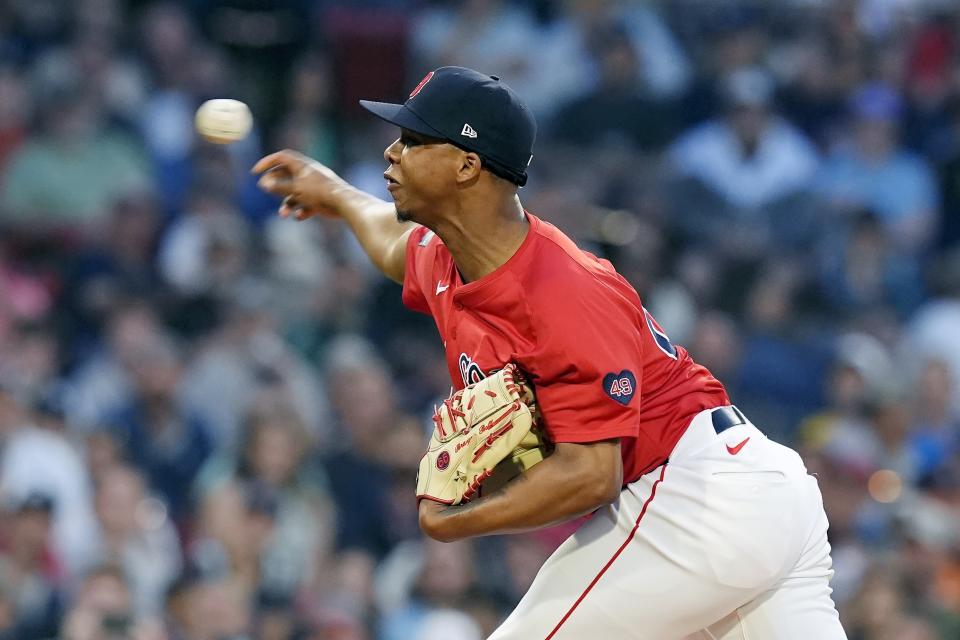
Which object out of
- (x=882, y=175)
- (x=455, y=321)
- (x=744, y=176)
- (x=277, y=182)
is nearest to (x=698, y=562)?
(x=455, y=321)

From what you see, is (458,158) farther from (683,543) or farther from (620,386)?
(683,543)

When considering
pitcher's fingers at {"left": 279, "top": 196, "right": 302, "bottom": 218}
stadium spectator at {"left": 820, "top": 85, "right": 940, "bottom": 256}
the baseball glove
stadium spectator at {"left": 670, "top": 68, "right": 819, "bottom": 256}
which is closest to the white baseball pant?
the baseball glove

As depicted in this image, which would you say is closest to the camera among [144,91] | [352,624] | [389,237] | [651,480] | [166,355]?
[651,480]

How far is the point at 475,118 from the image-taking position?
12.2 ft

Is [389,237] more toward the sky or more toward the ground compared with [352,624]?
more toward the sky

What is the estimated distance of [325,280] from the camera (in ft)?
28.9

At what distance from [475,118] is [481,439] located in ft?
2.60

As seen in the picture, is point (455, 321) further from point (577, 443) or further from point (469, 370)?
point (577, 443)

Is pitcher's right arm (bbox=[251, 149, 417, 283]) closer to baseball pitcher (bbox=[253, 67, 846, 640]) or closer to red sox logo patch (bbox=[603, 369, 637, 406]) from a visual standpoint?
baseball pitcher (bbox=[253, 67, 846, 640])

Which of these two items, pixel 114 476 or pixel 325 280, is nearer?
pixel 114 476

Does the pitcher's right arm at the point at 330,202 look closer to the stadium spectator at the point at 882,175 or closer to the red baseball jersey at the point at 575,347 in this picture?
the red baseball jersey at the point at 575,347

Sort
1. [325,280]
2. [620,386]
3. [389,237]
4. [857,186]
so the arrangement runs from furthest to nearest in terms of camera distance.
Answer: [857,186] → [325,280] → [389,237] → [620,386]

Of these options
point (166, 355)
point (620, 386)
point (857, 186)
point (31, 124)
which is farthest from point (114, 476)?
point (857, 186)

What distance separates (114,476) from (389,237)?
3207mm
